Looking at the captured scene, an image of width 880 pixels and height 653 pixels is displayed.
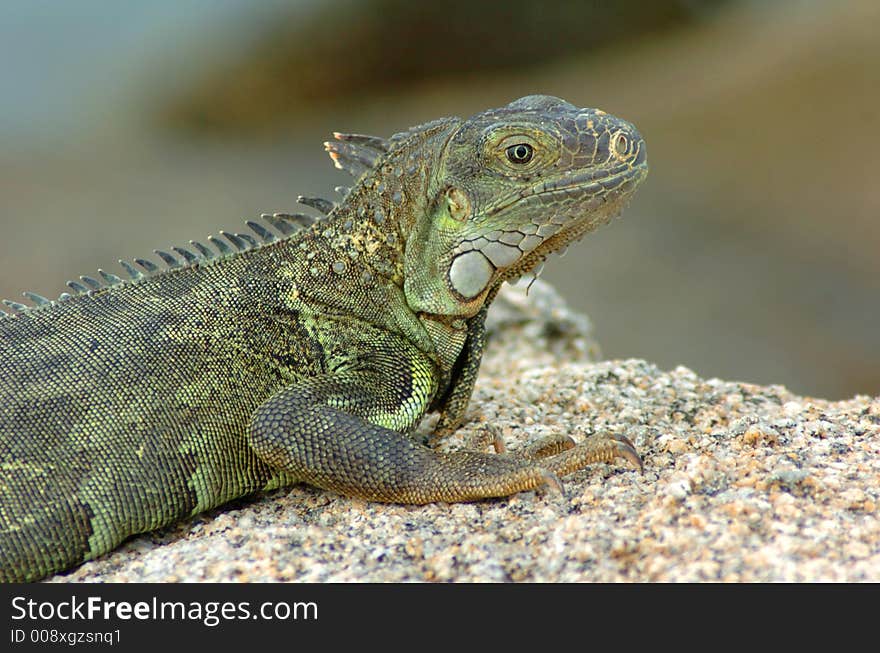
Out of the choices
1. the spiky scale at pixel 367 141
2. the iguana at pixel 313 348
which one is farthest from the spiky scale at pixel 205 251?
the spiky scale at pixel 367 141

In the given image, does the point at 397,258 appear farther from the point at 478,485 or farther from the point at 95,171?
the point at 95,171

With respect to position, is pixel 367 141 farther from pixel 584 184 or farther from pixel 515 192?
pixel 584 184

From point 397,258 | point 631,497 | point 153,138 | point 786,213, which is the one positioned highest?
point 153,138

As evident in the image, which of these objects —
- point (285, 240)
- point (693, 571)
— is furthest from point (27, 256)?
point (693, 571)

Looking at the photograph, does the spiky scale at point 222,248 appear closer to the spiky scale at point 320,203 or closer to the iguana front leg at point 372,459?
the spiky scale at point 320,203

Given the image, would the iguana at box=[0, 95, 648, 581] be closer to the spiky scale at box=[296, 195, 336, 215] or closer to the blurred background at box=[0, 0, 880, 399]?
the spiky scale at box=[296, 195, 336, 215]

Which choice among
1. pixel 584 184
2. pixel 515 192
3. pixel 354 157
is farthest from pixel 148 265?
pixel 584 184

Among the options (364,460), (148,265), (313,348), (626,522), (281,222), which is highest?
(281,222)
